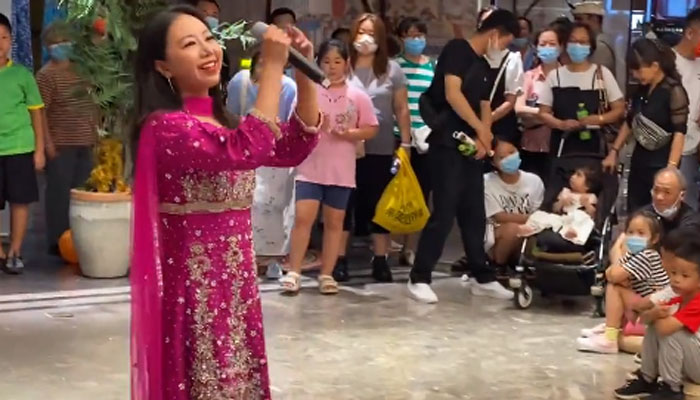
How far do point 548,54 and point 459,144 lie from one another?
4.30ft

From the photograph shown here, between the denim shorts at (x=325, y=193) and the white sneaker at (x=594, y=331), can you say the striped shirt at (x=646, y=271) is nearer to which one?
the white sneaker at (x=594, y=331)

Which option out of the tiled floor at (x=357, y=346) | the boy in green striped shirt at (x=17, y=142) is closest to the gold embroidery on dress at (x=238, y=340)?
→ the tiled floor at (x=357, y=346)

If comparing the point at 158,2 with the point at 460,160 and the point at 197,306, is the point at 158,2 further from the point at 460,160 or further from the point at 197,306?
the point at 197,306

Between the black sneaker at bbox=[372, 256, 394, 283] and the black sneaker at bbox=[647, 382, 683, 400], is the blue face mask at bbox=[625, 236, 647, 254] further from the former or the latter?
the black sneaker at bbox=[372, 256, 394, 283]

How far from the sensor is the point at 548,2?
9.85 meters

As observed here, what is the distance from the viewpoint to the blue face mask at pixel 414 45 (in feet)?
21.9

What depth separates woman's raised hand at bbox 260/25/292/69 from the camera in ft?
8.57

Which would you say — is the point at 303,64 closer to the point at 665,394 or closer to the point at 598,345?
the point at 665,394

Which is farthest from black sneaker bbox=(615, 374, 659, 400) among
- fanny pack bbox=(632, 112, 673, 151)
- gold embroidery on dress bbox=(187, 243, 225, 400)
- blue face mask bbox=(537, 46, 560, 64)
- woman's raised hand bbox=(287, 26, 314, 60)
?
blue face mask bbox=(537, 46, 560, 64)


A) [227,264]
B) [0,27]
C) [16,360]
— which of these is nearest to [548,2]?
[0,27]

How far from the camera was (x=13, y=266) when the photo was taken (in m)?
6.27

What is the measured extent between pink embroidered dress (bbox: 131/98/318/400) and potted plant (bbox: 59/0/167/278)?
322 cm

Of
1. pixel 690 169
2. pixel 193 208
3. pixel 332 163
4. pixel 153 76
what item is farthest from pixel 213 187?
pixel 690 169

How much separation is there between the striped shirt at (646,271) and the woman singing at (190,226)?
2.51m
